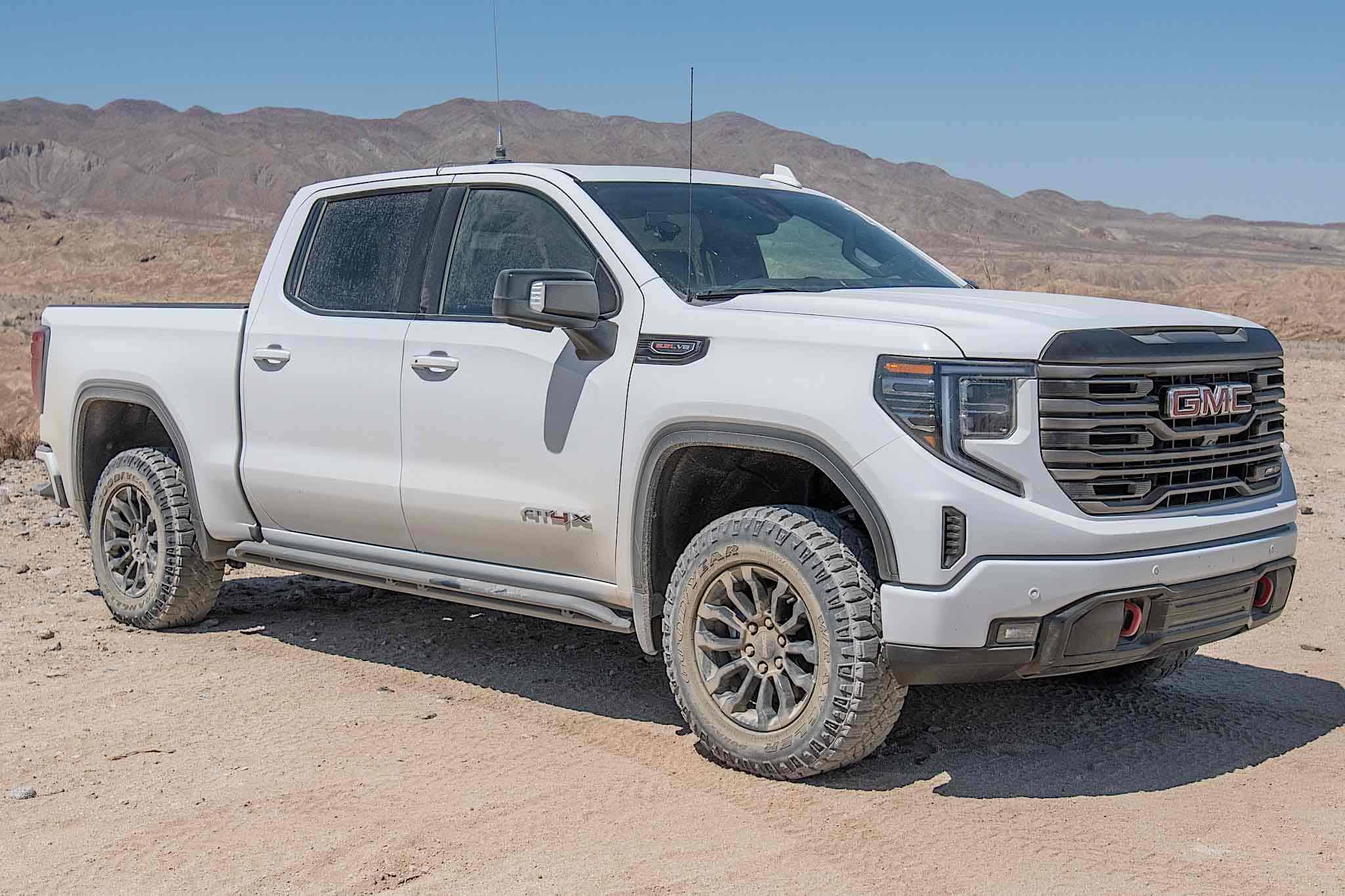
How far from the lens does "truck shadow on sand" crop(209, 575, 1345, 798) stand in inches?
196

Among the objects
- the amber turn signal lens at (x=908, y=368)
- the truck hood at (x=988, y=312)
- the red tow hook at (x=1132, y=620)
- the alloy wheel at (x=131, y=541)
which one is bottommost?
the alloy wheel at (x=131, y=541)

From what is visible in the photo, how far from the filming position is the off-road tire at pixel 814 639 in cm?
456

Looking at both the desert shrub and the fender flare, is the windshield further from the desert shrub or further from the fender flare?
the desert shrub

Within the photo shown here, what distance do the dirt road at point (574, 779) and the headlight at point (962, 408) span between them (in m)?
1.10

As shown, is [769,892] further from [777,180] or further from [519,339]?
[777,180]

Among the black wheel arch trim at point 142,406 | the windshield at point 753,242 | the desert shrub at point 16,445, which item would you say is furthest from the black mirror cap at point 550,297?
the desert shrub at point 16,445

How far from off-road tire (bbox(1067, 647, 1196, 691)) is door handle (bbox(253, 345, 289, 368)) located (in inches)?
134

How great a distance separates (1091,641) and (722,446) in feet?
4.29

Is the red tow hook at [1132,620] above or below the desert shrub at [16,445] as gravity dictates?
above

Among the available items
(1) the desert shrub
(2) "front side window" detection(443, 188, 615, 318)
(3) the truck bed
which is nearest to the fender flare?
(2) "front side window" detection(443, 188, 615, 318)

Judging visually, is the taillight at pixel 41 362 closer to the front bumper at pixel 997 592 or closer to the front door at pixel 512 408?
the front door at pixel 512 408

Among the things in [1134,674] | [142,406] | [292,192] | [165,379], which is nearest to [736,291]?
[1134,674]

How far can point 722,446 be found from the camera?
4930 mm

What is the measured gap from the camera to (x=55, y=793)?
16.0ft
